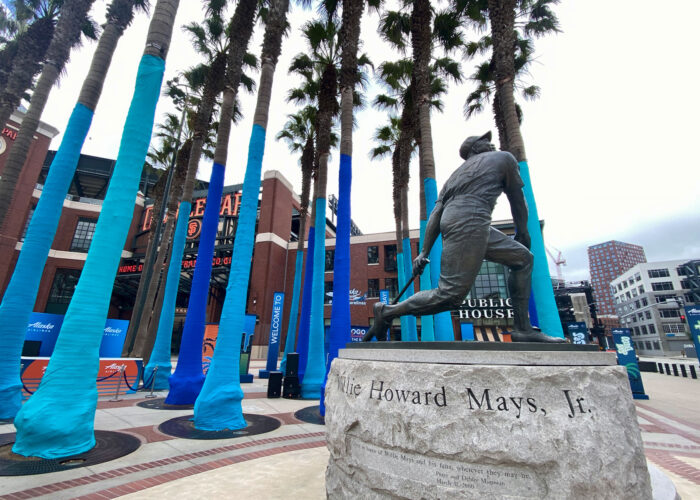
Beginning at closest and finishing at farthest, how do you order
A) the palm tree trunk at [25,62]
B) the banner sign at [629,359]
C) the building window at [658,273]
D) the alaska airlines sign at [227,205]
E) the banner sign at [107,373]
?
the banner sign at [107,373], the palm tree trunk at [25,62], the banner sign at [629,359], the alaska airlines sign at [227,205], the building window at [658,273]

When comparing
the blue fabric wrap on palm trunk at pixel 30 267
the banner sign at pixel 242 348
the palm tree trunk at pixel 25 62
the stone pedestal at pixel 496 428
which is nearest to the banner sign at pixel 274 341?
the banner sign at pixel 242 348

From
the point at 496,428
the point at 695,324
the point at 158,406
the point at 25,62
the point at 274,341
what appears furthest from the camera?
the point at 695,324

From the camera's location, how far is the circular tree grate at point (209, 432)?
5.79 m

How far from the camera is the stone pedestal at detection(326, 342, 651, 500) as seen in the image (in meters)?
2.22

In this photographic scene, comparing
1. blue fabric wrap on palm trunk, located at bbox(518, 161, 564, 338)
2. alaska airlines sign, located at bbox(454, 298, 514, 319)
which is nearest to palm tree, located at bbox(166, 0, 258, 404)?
blue fabric wrap on palm trunk, located at bbox(518, 161, 564, 338)

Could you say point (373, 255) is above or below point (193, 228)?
below

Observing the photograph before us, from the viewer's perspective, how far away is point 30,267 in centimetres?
678

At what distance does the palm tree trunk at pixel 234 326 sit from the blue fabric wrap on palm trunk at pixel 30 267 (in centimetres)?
362

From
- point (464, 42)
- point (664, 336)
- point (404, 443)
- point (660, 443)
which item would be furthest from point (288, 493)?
point (664, 336)

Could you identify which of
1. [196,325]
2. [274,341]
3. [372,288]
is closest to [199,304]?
[196,325]

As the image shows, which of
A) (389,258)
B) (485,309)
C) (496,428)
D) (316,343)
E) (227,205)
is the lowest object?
(496,428)

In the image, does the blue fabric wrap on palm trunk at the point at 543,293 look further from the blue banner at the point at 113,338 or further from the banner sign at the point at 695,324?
the blue banner at the point at 113,338

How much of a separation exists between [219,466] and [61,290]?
39166 millimetres

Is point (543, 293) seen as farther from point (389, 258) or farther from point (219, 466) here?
point (389, 258)
